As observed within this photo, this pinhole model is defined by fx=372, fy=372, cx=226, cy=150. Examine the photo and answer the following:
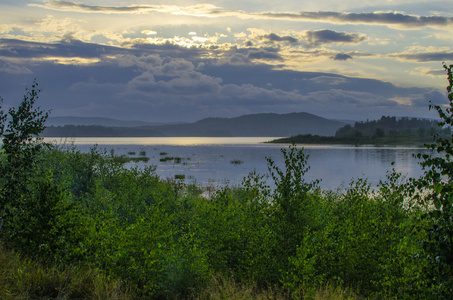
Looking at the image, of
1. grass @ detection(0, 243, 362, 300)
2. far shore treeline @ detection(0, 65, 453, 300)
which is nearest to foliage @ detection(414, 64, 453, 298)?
far shore treeline @ detection(0, 65, 453, 300)

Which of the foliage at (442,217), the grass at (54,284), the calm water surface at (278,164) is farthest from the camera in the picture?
the calm water surface at (278,164)

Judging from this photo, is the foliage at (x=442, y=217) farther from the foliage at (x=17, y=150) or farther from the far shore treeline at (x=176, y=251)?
the foliage at (x=17, y=150)

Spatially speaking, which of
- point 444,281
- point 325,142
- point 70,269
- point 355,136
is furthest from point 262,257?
point 355,136

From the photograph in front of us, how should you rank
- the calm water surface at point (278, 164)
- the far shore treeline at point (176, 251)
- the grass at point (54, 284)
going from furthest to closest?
1. the calm water surface at point (278, 164)
2. the far shore treeline at point (176, 251)
3. the grass at point (54, 284)

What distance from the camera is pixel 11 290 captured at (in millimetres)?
7117

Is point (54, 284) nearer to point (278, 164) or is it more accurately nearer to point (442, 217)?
point (442, 217)

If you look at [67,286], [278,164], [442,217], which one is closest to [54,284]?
[67,286]

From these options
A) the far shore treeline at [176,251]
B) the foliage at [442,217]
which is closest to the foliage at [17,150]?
the far shore treeline at [176,251]

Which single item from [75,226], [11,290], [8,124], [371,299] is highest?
[8,124]

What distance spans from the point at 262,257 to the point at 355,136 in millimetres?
159870

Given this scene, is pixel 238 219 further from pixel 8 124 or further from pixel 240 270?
pixel 8 124

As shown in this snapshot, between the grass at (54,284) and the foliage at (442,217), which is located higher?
the foliage at (442,217)

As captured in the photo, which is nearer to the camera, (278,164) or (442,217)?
(442,217)

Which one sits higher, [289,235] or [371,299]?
[289,235]
